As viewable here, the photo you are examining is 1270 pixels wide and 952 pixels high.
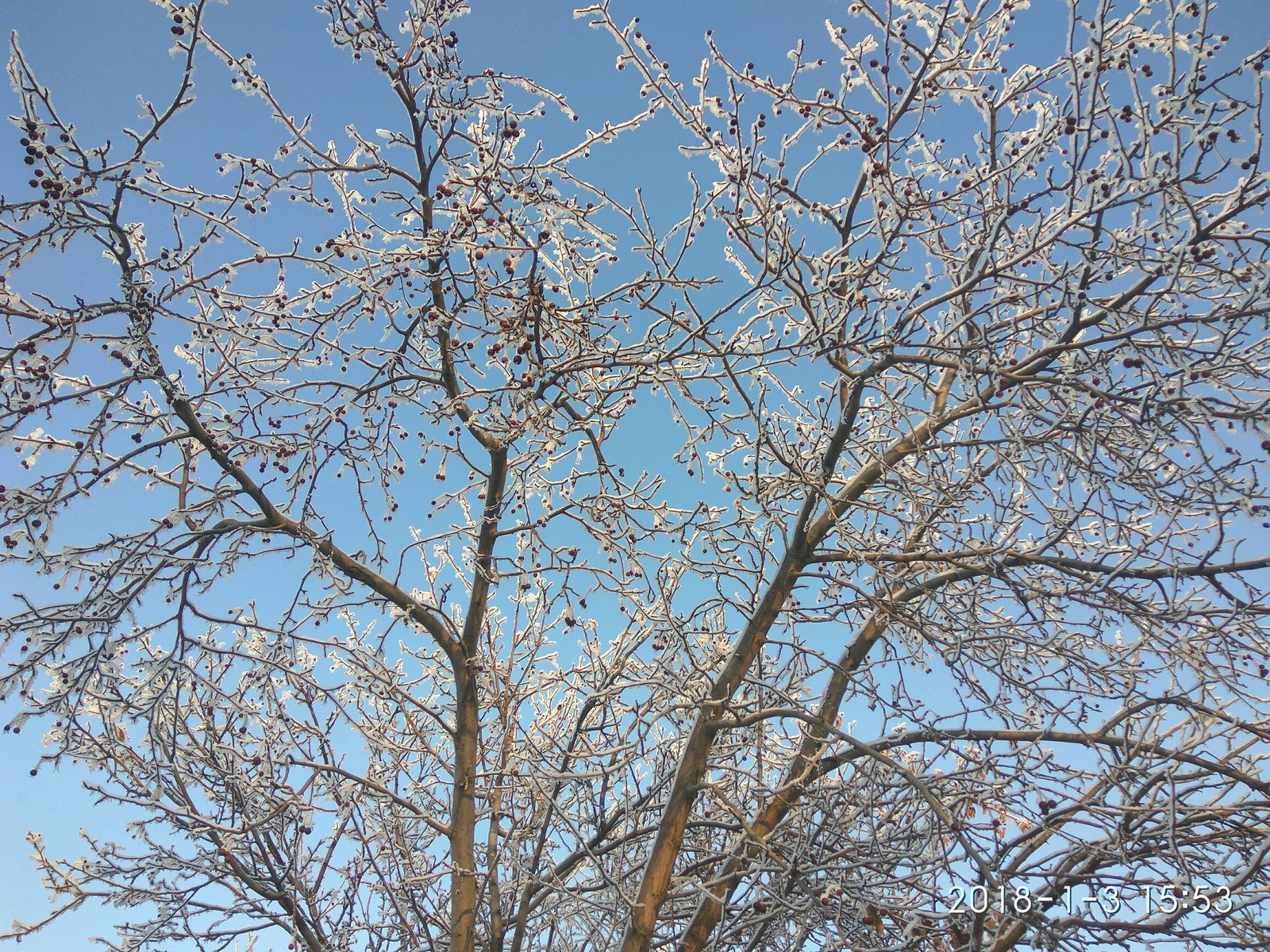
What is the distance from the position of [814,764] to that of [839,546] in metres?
1.09

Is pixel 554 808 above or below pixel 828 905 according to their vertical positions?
above

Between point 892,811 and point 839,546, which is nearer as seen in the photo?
point 892,811

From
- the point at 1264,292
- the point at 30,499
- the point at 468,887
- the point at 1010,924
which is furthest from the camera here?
the point at 468,887

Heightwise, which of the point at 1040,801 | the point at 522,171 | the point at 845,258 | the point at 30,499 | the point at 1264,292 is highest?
the point at 522,171

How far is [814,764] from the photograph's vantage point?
4.47 metres

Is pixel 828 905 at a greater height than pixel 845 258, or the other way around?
pixel 845 258

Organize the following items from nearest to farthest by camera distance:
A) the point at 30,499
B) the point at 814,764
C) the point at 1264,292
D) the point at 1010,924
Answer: the point at 1264,292 < the point at 30,499 < the point at 1010,924 < the point at 814,764

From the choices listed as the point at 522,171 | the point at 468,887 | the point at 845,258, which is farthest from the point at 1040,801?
the point at 522,171

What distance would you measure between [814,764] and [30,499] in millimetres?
3708

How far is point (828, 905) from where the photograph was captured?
4070mm

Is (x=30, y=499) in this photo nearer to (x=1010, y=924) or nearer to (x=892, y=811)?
(x=892, y=811)

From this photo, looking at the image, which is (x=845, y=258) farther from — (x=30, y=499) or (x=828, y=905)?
(x=30, y=499)

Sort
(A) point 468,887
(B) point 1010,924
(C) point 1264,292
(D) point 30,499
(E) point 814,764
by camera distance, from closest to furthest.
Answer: (C) point 1264,292
(D) point 30,499
(B) point 1010,924
(E) point 814,764
(A) point 468,887

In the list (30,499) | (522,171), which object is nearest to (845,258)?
(522,171)
